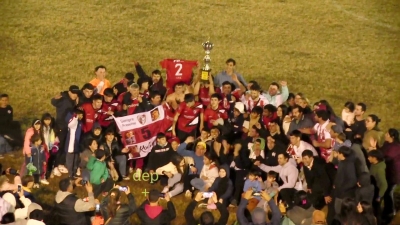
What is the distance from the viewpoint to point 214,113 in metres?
14.5

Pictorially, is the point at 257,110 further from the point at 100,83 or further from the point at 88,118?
the point at 100,83

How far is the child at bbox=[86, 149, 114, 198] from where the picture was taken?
1275cm

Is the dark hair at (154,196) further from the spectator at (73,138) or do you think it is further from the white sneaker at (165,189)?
the spectator at (73,138)

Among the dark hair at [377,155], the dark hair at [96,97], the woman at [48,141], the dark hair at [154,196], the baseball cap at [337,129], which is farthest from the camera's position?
the dark hair at [96,97]

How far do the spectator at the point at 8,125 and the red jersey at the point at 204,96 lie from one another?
359cm

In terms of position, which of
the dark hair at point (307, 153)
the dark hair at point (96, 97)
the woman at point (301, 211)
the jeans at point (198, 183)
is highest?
the dark hair at point (96, 97)

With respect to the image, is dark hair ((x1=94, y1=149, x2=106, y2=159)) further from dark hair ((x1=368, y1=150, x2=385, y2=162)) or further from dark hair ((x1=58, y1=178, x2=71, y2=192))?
dark hair ((x1=368, y1=150, x2=385, y2=162))

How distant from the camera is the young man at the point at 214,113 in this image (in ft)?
47.5

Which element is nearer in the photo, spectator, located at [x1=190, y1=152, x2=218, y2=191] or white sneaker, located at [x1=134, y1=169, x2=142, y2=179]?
spectator, located at [x1=190, y1=152, x2=218, y2=191]

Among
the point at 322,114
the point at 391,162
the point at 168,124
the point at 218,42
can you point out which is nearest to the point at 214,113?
the point at 168,124

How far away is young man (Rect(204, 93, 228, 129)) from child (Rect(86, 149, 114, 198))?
2.44m

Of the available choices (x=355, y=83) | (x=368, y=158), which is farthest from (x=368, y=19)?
(x=368, y=158)

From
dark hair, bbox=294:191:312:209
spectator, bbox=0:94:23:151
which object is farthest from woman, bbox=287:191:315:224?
spectator, bbox=0:94:23:151

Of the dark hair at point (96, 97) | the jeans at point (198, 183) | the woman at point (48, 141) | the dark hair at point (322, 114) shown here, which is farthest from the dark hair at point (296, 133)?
the woman at point (48, 141)
